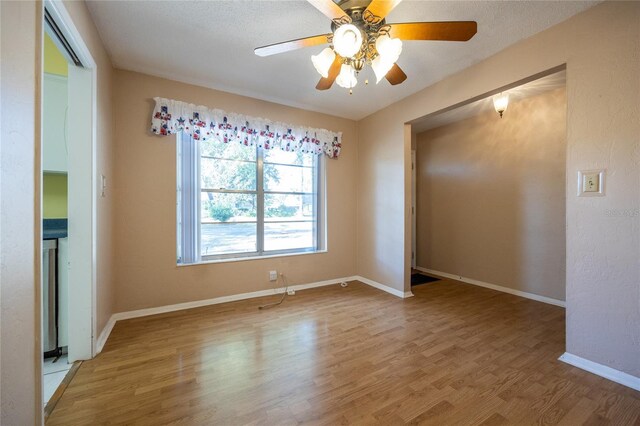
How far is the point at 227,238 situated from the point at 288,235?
0.81 meters

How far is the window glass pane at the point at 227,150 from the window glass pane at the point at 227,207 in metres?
0.47

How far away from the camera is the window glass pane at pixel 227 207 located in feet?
9.46

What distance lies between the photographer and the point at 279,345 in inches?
78.4

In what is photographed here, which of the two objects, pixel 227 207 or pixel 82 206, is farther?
pixel 227 207

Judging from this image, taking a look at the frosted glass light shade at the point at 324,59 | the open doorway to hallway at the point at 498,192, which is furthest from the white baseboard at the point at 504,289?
the frosted glass light shade at the point at 324,59

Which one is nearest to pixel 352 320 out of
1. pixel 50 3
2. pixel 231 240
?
pixel 231 240

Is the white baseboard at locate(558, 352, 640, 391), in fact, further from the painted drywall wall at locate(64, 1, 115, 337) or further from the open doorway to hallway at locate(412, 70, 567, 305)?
the painted drywall wall at locate(64, 1, 115, 337)

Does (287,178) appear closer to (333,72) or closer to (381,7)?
(333,72)

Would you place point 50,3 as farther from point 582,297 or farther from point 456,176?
point 456,176

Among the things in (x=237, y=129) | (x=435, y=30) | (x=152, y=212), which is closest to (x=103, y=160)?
(x=152, y=212)

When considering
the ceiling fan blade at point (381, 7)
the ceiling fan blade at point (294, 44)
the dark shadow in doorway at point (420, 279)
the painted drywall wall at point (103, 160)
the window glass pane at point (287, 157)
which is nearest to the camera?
the ceiling fan blade at point (381, 7)

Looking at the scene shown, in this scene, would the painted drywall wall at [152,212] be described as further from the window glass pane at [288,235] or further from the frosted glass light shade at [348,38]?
the frosted glass light shade at [348,38]

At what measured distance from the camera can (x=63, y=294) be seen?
185cm

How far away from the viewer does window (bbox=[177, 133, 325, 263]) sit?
2.74 meters
